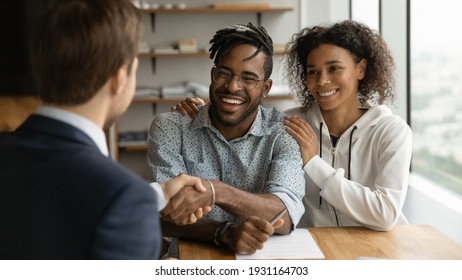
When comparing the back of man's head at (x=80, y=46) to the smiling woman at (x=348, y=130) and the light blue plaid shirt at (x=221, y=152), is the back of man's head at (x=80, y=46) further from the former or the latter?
the smiling woman at (x=348, y=130)

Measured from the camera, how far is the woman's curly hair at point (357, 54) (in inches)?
Result: 90.2

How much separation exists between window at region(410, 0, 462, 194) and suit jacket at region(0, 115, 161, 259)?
2.84 metres

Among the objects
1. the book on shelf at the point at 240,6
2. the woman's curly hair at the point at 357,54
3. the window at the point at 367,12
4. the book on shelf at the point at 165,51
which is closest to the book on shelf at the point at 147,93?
the book on shelf at the point at 165,51

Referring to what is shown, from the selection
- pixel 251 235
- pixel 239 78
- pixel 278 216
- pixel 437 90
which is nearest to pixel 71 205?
pixel 251 235

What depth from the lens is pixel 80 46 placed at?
97 cm

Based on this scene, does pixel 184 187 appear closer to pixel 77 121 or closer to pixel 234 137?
pixel 234 137

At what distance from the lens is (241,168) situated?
2049 millimetres

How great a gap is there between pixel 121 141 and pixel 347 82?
12.3 feet

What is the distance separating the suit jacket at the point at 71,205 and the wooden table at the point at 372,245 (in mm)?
760

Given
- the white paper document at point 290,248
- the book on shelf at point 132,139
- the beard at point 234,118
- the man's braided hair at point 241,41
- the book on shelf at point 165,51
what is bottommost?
the book on shelf at point 132,139

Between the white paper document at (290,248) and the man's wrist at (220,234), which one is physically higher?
the man's wrist at (220,234)
